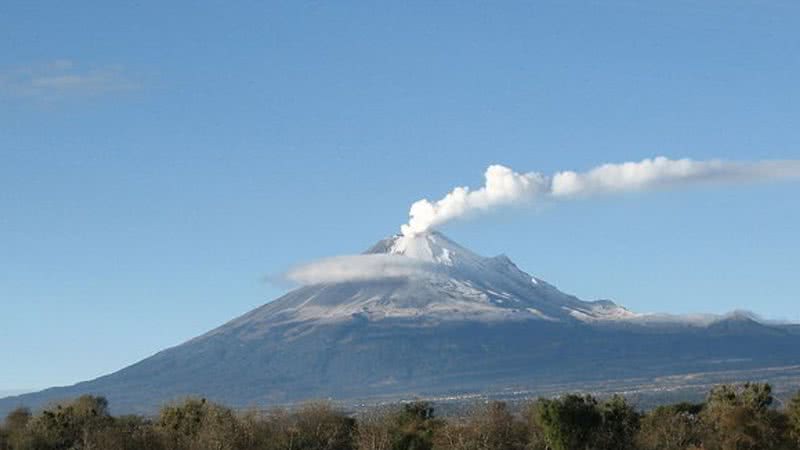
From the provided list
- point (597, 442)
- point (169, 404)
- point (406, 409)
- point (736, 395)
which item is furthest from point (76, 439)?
point (736, 395)

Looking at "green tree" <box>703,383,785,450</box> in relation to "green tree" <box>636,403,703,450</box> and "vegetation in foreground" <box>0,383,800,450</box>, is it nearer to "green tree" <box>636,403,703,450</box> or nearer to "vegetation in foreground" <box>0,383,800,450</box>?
"vegetation in foreground" <box>0,383,800,450</box>

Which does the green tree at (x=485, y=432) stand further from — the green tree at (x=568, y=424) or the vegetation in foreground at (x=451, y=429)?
the green tree at (x=568, y=424)

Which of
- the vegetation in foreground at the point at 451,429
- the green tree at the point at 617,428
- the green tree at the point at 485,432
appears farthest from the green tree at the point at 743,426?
the green tree at the point at 485,432

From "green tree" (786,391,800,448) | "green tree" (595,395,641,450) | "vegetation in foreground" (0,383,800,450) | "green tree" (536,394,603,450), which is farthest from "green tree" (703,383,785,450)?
"green tree" (536,394,603,450)

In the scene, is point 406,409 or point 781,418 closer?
point 781,418

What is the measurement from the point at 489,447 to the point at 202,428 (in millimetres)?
15890

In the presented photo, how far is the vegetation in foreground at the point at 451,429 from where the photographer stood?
291ft

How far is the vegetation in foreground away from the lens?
291 feet

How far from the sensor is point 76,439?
307ft

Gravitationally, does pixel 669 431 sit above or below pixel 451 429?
below

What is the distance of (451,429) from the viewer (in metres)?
92.2

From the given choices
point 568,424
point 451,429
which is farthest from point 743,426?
point 451,429

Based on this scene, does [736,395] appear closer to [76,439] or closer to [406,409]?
[406,409]

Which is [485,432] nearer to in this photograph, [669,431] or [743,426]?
[669,431]
